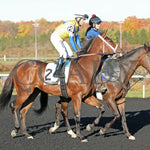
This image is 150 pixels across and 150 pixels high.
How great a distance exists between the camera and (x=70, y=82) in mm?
6188

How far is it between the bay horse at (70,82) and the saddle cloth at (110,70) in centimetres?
22

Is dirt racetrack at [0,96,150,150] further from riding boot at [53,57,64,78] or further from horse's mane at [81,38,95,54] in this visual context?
horse's mane at [81,38,95,54]

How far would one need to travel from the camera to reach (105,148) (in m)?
5.34

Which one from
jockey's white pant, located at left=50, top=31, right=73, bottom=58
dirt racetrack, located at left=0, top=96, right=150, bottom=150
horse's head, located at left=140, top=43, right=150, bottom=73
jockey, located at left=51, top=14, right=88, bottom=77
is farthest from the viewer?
jockey's white pant, located at left=50, top=31, right=73, bottom=58

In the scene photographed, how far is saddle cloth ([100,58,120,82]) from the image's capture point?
6.58m

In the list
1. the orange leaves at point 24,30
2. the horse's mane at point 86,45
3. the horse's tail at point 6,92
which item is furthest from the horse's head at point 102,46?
the orange leaves at point 24,30

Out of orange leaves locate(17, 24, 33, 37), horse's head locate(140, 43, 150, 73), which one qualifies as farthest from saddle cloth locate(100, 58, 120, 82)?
orange leaves locate(17, 24, 33, 37)

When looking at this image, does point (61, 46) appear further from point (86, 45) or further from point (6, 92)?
point (6, 92)

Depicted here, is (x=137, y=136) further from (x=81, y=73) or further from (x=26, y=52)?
(x=26, y=52)

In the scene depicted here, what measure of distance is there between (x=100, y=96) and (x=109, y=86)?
301mm

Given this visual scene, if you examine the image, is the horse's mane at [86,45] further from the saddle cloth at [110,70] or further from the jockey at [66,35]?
the saddle cloth at [110,70]

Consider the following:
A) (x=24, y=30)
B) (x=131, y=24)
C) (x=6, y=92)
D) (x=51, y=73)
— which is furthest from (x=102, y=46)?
(x=24, y=30)

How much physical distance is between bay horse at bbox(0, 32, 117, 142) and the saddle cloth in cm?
22

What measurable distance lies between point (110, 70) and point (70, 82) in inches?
36.3
